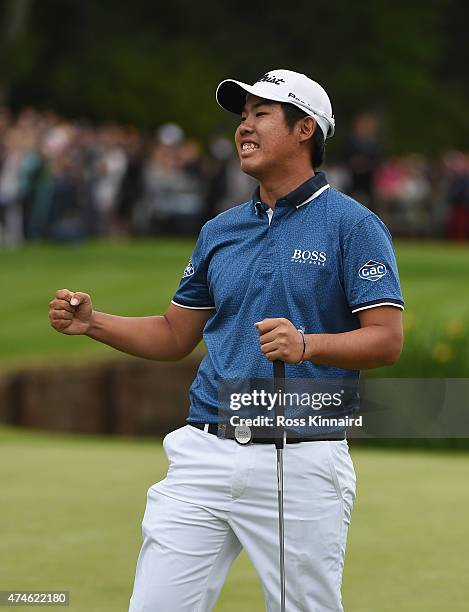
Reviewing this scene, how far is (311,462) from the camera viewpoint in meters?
4.50

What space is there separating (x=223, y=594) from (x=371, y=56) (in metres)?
43.5

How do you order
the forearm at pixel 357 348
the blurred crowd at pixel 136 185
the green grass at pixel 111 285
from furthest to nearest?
the blurred crowd at pixel 136 185, the green grass at pixel 111 285, the forearm at pixel 357 348

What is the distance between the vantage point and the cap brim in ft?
15.3

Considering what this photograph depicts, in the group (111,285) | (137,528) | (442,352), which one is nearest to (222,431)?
(137,528)

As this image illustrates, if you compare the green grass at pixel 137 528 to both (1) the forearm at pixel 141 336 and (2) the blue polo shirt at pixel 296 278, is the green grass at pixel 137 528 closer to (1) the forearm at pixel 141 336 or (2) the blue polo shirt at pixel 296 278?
(1) the forearm at pixel 141 336

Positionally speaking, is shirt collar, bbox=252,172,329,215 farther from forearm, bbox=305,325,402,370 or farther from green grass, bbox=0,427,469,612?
green grass, bbox=0,427,469,612

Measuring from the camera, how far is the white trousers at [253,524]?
4504 mm

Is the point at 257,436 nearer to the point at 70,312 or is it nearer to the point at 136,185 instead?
the point at 70,312

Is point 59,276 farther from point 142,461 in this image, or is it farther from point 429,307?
point 142,461

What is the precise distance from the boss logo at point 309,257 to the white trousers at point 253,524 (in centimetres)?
51

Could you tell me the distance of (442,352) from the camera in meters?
13.0

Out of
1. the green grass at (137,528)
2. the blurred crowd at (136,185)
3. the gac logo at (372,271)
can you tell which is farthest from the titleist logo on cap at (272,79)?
the blurred crowd at (136,185)

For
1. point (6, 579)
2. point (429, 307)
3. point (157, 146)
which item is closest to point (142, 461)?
point (6, 579)

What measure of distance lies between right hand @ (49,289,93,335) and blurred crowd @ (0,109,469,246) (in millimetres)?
16603
